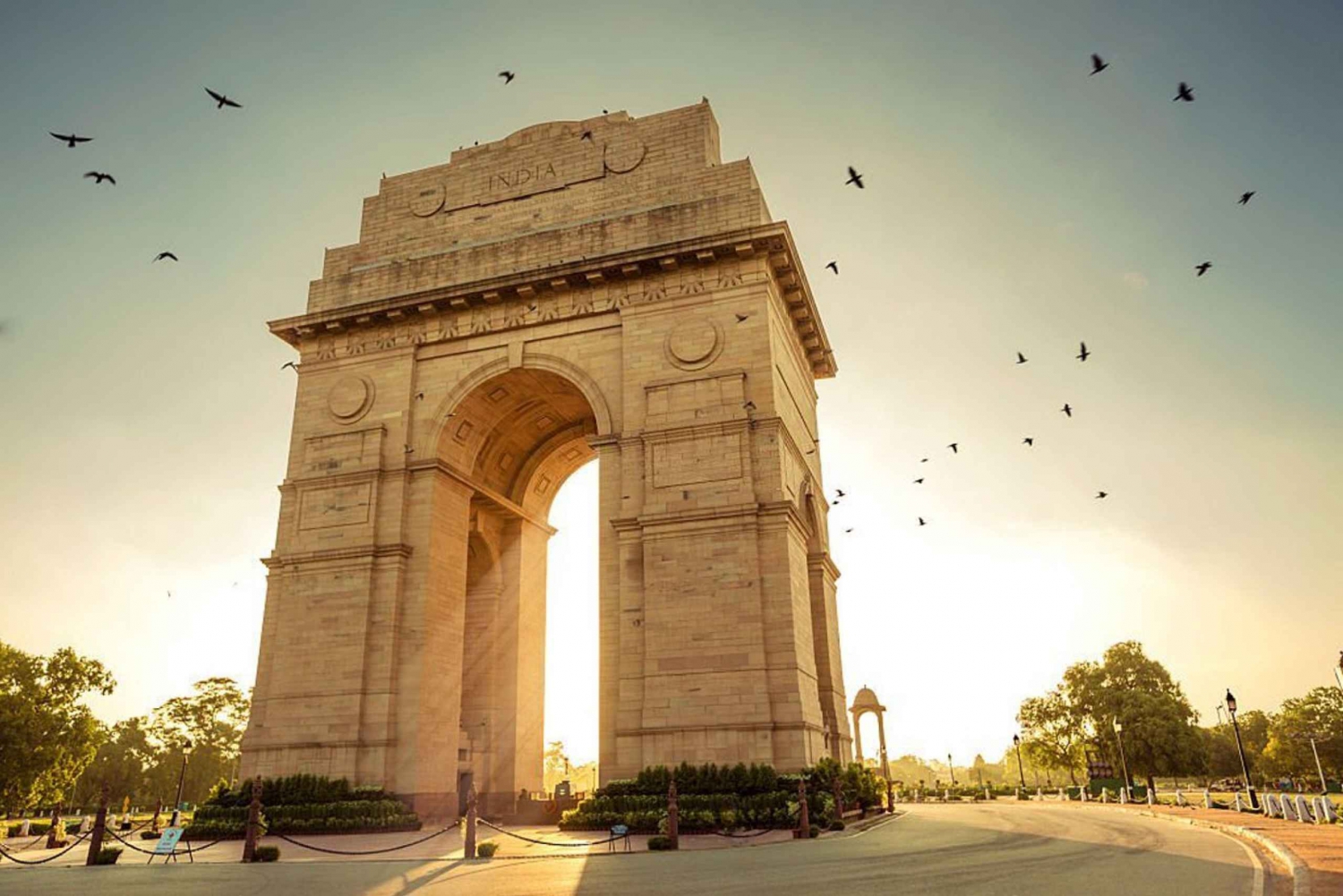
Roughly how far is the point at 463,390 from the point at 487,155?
9.45 metres

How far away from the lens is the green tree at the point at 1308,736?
2736 inches

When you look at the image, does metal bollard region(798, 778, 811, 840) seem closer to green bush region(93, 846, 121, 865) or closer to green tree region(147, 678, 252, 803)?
green bush region(93, 846, 121, 865)

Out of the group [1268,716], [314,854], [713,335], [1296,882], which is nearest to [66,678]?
[314,854]

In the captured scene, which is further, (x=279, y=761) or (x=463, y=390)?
(x=463, y=390)

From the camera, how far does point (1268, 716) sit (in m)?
93.8

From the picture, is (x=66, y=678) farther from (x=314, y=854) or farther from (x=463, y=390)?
(x=314, y=854)

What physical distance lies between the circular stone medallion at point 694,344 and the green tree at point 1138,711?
49.0 meters

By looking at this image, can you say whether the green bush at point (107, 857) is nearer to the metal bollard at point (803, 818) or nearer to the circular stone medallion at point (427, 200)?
the metal bollard at point (803, 818)

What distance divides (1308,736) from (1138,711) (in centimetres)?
2141

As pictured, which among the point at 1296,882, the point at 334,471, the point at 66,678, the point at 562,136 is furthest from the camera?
the point at 66,678

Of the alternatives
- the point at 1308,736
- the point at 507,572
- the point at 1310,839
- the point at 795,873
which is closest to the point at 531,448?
the point at 507,572

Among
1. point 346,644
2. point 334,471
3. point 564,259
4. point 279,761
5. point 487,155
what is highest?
point 487,155

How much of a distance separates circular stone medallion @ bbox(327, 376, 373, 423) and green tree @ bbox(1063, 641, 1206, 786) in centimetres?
5413

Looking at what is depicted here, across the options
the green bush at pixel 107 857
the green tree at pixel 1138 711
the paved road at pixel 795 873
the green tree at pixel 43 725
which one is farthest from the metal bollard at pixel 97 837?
the green tree at pixel 1138 711
